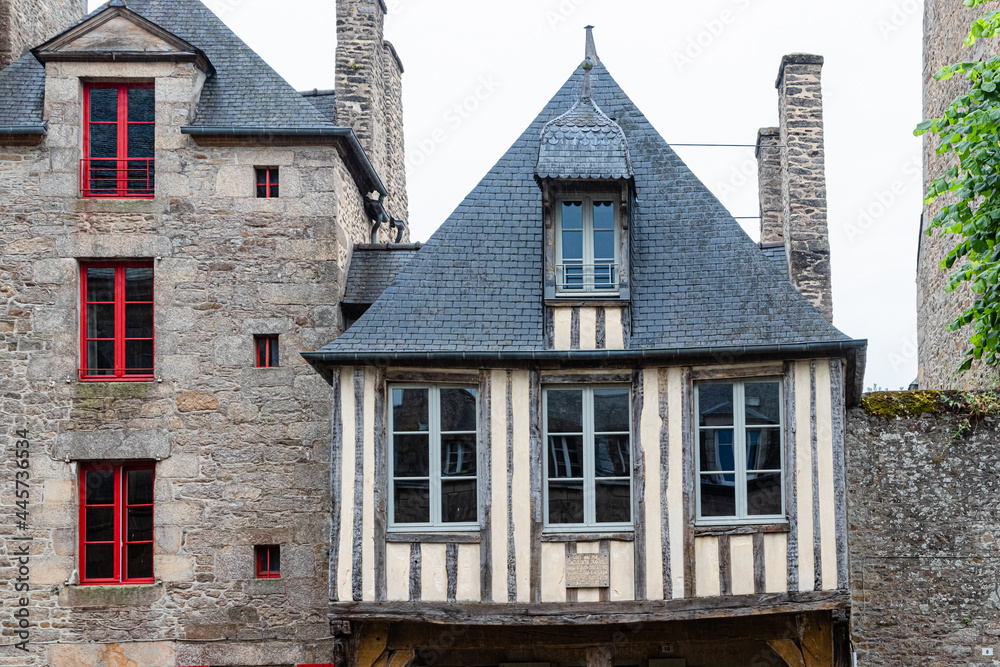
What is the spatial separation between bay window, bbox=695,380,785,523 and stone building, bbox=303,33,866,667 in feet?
0.05

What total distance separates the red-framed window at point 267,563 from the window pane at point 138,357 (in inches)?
80.1

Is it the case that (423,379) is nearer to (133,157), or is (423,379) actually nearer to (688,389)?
(688,389)

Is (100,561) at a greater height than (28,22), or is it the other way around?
(28,22)

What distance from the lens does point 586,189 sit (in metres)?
9.32

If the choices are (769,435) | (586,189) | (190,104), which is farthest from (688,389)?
(190,104)

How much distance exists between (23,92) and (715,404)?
7.40 m

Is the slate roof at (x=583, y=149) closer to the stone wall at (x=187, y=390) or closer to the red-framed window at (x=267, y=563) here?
the stone wall at (x=187, y=390)

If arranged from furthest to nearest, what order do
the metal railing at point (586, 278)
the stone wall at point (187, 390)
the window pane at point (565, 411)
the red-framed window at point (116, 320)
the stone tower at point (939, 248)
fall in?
the stone tower at point (939, 248)
the red-framed window at point (116, 320)
the stone wall at point (187, 390)
the metal railing at point (586, 278)
the window pane at point (565, 411)

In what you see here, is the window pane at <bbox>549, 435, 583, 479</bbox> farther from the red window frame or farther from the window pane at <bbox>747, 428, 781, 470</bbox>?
the red window frame

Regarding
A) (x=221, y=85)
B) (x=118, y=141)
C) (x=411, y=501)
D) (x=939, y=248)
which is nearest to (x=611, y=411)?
(x=411, y=501)

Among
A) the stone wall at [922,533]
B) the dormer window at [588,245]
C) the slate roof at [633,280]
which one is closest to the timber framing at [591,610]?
the stone wall at [922,533]

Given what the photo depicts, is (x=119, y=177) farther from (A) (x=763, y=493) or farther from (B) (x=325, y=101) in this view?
(A) (x=763, y=493)

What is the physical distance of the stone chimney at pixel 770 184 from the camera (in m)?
13.6

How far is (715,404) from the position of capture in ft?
29.6
